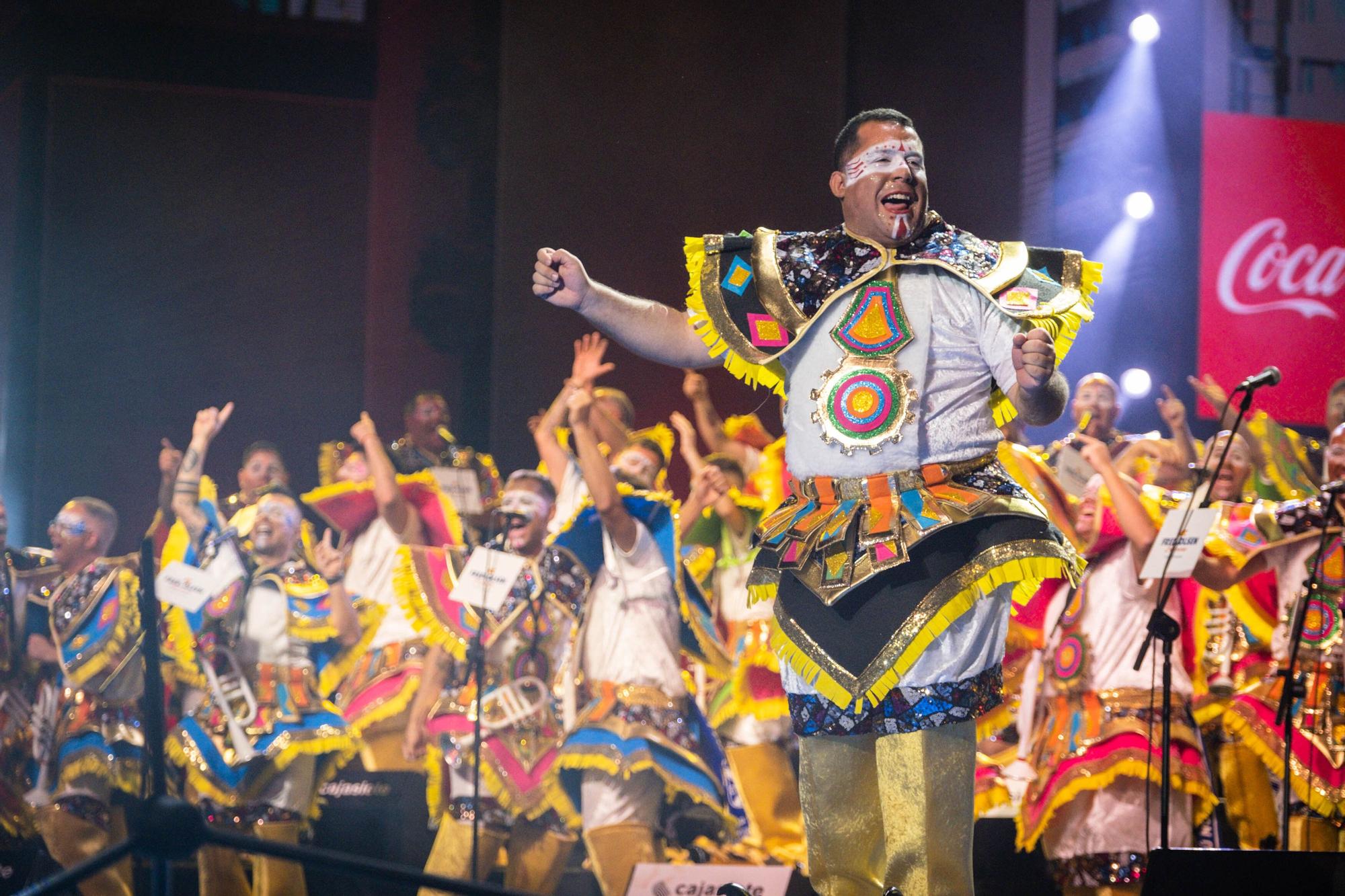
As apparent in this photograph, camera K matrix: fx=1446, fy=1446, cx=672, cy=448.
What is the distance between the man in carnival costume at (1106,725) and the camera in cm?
495

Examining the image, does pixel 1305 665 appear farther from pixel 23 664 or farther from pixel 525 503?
pixel 23 664

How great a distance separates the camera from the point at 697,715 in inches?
217

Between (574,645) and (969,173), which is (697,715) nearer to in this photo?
(574,645)

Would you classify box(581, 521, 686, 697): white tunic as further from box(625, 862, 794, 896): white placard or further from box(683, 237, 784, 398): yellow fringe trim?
box(683, 237, 784, 398): yellow fringe trim

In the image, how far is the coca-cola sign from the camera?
7.34 m

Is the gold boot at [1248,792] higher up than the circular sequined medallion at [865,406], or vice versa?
the circular sequined medallion at [865,406]

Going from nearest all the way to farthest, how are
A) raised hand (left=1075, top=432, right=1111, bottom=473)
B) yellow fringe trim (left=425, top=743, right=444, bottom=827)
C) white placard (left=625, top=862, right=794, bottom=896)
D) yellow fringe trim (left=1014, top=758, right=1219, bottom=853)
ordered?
white placard (left=625, top=862, right=794, bottom=896) < yellow fringe trim (left=1014, top=758, right=1219, bottom=853) < raised hand (left=1075, top=432, right=1111, bottom=473) < yellow fringe trim (left=425, top=743, right=444, bottom=827)

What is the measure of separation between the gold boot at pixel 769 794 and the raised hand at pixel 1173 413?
250cm

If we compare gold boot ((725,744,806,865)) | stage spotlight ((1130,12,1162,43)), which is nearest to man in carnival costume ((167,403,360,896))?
gold boot ((725,744,806,865))

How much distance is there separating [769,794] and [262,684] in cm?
212

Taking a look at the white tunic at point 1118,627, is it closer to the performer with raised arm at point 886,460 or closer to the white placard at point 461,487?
the white placard at point 461,487

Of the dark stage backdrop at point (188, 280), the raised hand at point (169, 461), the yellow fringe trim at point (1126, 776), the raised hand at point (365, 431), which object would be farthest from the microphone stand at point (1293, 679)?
the raised hand at point (169, 461)

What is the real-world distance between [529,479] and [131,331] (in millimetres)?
2509

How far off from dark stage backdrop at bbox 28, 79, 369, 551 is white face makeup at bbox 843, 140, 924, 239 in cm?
518
